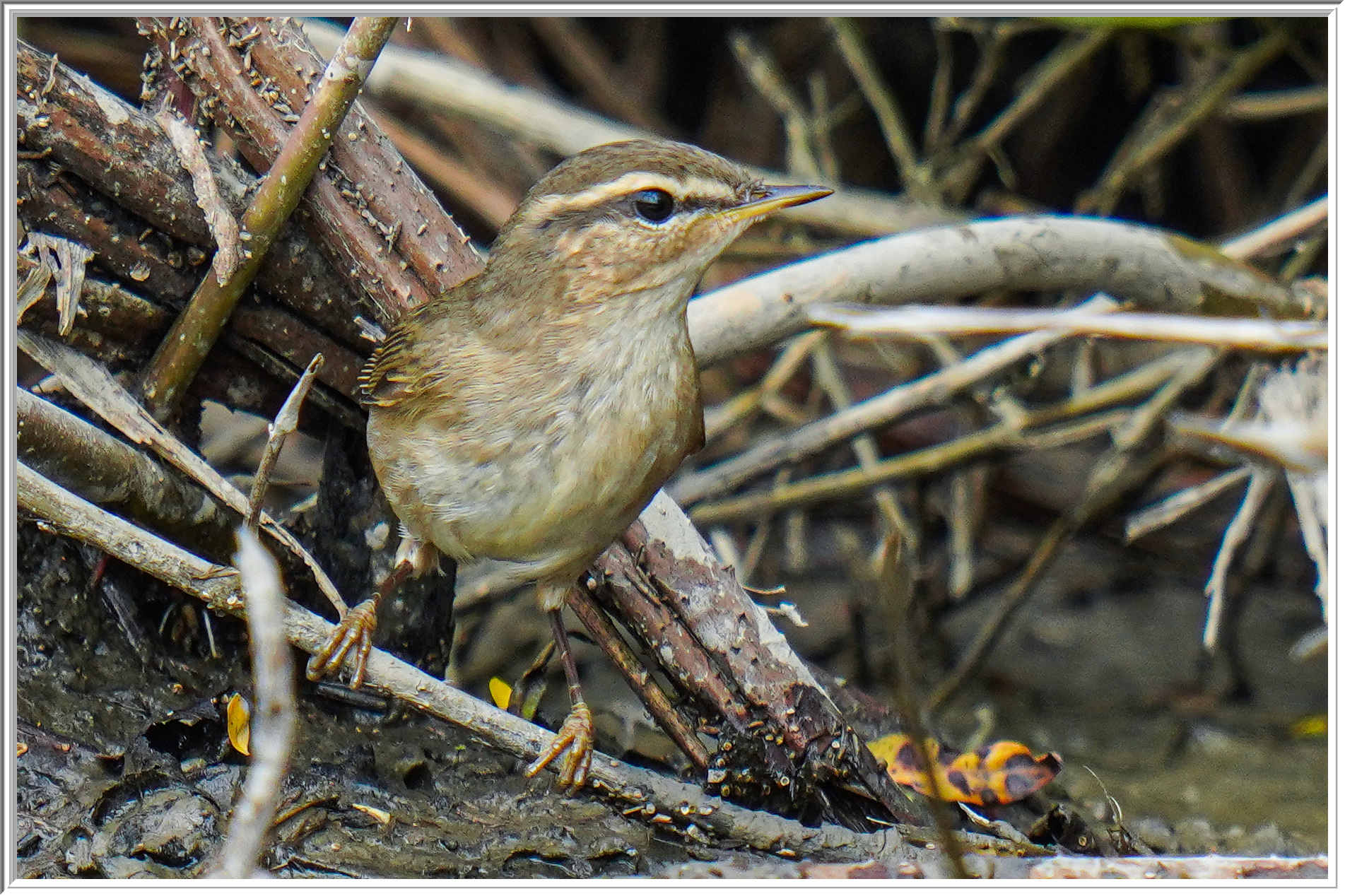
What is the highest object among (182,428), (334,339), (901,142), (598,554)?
(901,142)

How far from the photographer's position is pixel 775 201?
2711 millimetres

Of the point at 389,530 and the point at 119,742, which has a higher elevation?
the point at 389,530

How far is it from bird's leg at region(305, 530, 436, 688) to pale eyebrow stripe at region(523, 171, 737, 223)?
0.93 meters

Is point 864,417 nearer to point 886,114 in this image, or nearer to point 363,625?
point 886,114

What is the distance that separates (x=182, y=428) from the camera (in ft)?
10.4

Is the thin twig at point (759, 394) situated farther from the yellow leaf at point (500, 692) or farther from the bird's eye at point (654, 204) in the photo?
the bird's eye at point (654, 204)

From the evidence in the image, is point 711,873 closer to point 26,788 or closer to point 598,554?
point 598,554

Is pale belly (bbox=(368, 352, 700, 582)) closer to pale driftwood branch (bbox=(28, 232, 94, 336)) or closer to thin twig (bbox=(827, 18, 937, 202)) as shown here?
pale driftwood branch (bbox=(28, 232, 94, 336))

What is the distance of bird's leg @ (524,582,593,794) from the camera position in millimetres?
2885

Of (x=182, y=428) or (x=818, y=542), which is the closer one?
(x=182, y=428)

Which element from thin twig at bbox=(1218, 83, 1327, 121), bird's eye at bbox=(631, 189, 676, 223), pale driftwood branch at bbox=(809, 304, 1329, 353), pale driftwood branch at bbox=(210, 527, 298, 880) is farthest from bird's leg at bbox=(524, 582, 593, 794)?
thin twig at bbox=(1218, 83, 1327, 121)
